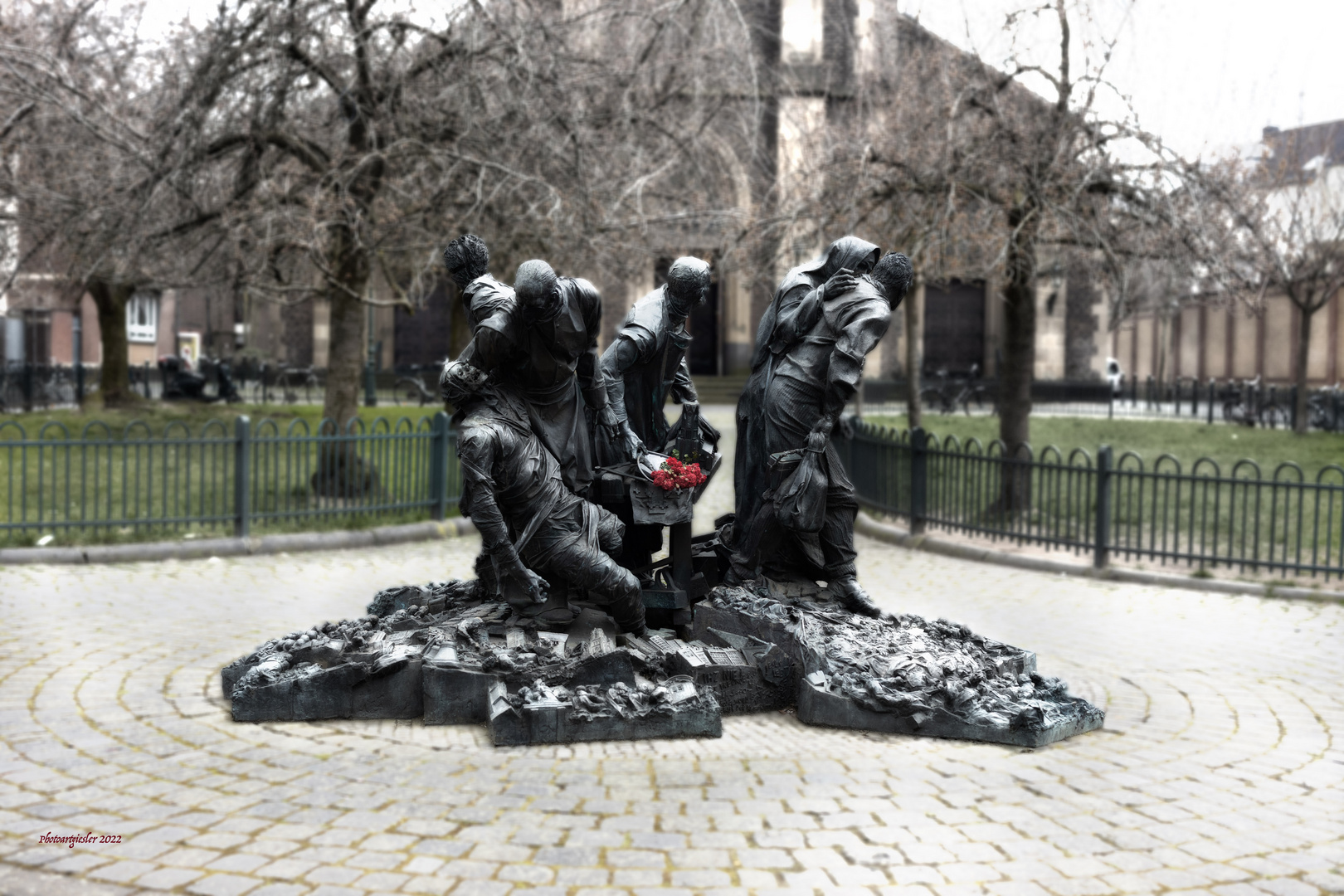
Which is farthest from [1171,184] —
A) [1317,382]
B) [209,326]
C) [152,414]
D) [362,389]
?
[209,326]

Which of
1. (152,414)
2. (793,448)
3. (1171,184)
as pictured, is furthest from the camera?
(152,414)

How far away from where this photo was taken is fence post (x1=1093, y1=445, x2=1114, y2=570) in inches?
421

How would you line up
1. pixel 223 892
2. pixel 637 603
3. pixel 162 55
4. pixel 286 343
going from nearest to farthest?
pixel 223 892, pixel 637 603, pixel 162 55, pixel 286 343

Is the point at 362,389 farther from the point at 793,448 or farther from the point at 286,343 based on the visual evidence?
the point at 793,448

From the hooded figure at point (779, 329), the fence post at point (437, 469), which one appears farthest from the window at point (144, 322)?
the hooded figure at point (779, 329)

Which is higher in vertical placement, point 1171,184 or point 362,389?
A: point 1171,184

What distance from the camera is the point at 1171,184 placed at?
38.2 ft

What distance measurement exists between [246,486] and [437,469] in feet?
7.25

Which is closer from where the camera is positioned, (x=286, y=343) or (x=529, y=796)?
(x=529, y=796)

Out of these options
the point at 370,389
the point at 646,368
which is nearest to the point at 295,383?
the point at 370,389

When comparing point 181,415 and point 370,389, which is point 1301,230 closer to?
point 370,389

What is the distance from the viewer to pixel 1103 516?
10.8 meters

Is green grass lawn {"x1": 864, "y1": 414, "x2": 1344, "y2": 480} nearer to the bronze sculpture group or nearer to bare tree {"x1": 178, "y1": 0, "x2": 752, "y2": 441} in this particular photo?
bare tree {"x1": 178, "y1": 0, "x2": 752, "y2": 441}

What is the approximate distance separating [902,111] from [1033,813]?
446 inches
